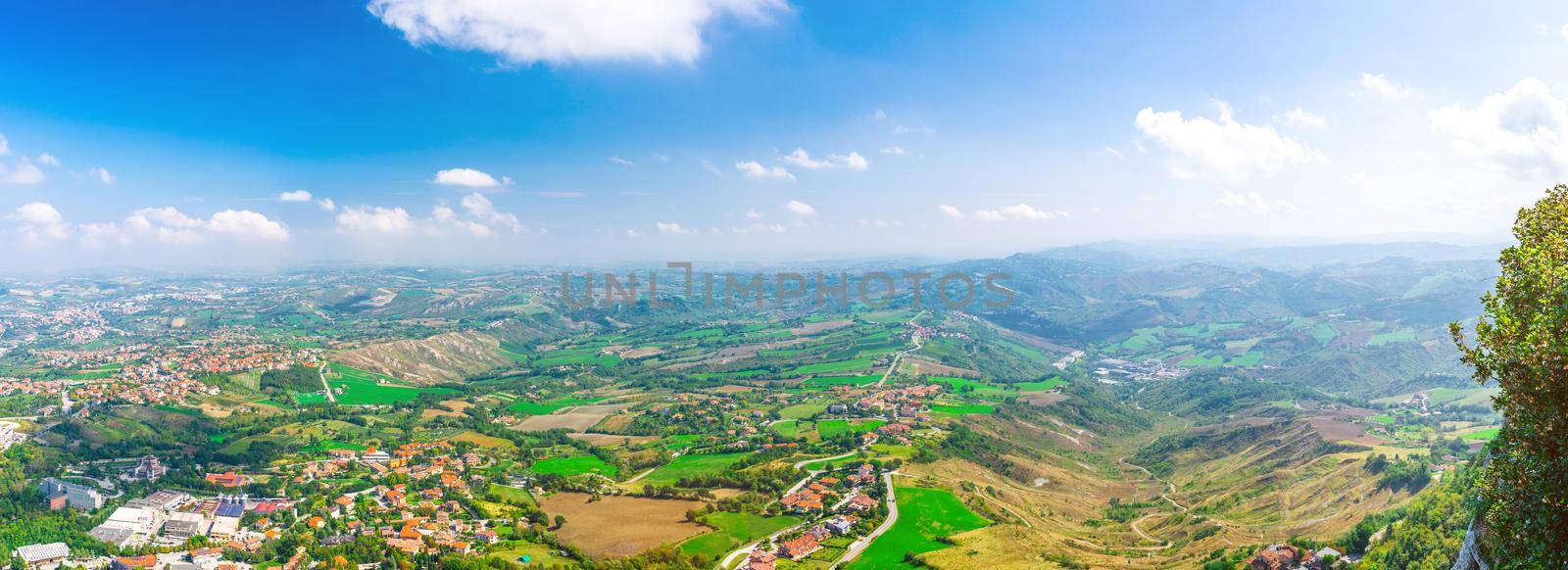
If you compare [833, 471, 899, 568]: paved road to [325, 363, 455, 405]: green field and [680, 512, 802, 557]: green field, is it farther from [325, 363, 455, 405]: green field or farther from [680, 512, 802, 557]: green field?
[325, 363, 455, 405]: green field

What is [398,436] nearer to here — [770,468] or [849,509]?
[770,468]

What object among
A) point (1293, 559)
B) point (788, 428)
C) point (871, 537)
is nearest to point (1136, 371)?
point (788, 428)

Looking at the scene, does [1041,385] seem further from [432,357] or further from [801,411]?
[432,357]

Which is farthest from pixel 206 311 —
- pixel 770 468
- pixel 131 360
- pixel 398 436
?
pixel 770 468

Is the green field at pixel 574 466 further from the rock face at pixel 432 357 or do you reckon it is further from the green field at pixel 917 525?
the rock face at pixel 432 357

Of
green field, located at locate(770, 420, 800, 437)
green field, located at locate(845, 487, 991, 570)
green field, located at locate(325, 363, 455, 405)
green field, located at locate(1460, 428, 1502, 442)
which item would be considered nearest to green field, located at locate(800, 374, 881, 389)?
green field, located at locate(770, 420, 800, 437)
